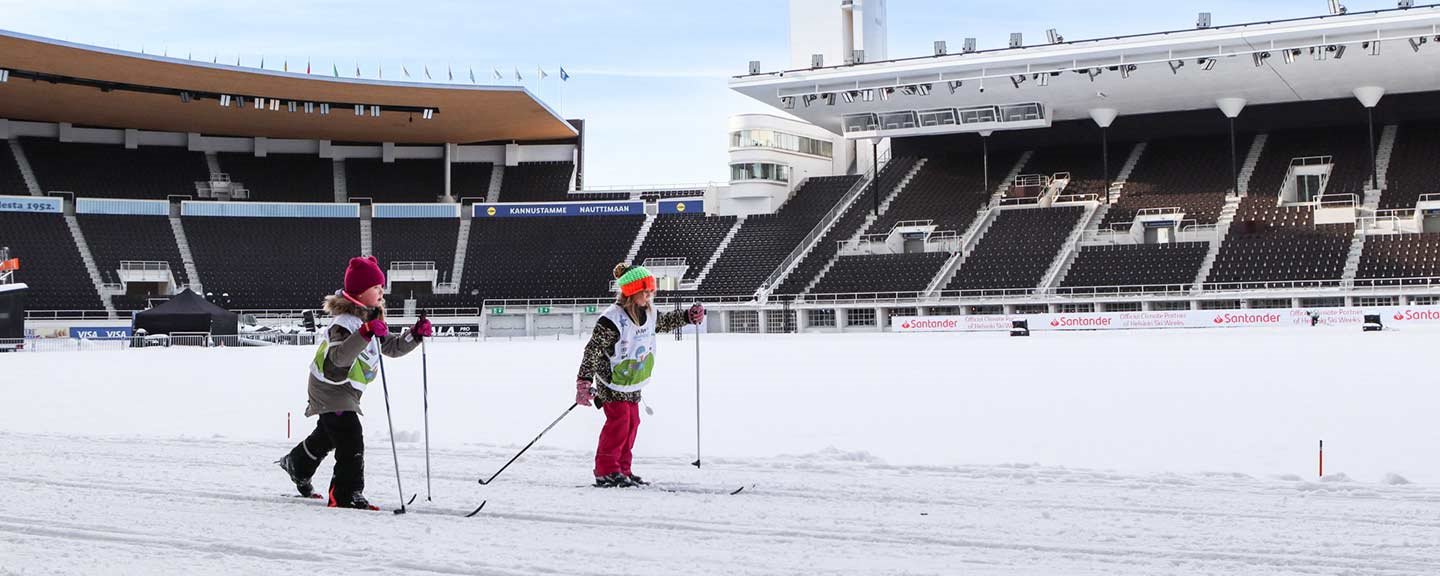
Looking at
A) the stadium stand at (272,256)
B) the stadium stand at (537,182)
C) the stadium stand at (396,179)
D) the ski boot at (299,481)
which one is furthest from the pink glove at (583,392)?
the stadium stand at (396,179)

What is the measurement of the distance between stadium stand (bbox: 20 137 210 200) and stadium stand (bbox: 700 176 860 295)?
2632cm

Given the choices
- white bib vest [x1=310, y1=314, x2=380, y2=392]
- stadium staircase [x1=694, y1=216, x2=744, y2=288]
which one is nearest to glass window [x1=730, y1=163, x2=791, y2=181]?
stadium staircase [x1=694, y1=216, x2=744, y2=288]

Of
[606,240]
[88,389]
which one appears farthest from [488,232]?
[88,389]

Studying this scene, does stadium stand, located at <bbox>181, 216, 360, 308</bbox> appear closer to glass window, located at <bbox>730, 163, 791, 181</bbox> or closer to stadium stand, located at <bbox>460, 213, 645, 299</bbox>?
stadium stand, located at <bbox>460, 213, 645, 299</bbox>

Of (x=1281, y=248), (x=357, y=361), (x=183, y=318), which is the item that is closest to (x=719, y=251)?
Answer: (x=1281, y=248)

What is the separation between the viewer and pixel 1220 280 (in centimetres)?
4562

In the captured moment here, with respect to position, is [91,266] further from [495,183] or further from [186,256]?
[495,183]

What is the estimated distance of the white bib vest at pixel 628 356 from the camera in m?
8.34

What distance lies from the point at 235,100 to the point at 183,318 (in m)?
17.4

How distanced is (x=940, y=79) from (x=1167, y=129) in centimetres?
1293

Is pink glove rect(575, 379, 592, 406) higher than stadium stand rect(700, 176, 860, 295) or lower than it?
lower

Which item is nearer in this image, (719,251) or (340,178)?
(719,251)

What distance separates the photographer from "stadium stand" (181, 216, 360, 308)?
2202 inches

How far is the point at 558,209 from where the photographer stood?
63625mm
